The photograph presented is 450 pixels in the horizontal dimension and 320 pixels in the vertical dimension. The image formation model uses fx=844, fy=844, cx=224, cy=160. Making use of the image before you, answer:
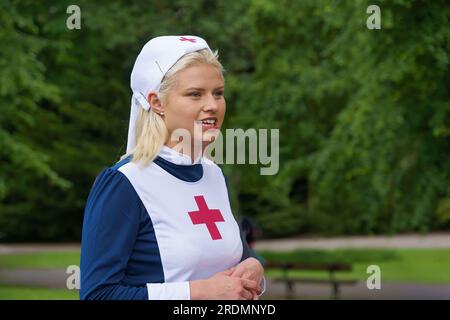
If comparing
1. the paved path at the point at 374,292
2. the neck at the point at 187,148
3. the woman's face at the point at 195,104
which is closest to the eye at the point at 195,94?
the woman's face at the point at 195,104

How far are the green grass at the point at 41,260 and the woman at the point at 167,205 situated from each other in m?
20.0

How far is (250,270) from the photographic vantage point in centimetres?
241

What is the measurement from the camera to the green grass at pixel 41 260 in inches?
882

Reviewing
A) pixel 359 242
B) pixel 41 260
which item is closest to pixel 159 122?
pixel 41 260

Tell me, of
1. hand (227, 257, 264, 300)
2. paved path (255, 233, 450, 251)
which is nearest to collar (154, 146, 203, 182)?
hand (227, 257, 264, 300)

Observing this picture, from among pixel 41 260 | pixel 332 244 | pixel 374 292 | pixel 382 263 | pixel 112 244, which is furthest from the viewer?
pixel 332 244

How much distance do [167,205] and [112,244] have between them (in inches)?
8.0

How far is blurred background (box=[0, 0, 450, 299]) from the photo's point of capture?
1134 centimetres

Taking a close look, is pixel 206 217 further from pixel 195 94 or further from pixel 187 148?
pixel 195 94

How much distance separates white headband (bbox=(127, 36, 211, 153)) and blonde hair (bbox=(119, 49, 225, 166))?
0.01 m

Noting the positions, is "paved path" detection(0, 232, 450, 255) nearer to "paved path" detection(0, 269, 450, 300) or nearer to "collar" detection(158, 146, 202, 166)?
"paved path" detection(0, 269, 450, 300)

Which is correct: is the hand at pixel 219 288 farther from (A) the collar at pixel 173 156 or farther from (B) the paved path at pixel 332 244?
Answer: (B) the paved path at pixel 332 244

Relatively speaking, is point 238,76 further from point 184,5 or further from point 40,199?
point 40,199
